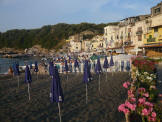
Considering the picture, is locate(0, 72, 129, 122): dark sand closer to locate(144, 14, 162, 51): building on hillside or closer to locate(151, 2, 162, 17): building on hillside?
locate(144, 14, 162, 51): building on hillside

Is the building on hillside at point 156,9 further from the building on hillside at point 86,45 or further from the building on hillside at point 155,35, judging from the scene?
the building on hillside at point 86,45

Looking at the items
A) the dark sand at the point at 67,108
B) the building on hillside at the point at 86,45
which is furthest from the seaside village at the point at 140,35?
the dark sand at the point at 67,108

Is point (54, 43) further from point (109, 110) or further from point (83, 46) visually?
point (109, 110)

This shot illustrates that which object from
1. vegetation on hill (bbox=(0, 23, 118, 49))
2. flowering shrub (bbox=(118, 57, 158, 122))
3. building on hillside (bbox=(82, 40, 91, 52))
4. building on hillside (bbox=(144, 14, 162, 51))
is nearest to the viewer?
flowering shrub (bbox=(118, 57, 158, 122))

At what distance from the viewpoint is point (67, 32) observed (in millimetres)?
113188

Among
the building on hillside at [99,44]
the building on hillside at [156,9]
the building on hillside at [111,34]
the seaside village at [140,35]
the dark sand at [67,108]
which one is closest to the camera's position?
the dark sand at [67,108]

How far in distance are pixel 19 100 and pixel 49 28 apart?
140 metres

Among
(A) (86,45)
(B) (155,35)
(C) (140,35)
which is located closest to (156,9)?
(B) (155,35)

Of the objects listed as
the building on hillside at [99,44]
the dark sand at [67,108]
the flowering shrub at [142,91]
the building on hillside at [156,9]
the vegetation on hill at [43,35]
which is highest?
the vegetation on hill at [43,35]

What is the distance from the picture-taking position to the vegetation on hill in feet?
369

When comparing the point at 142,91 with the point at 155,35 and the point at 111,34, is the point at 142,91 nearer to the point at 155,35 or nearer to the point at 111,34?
the point at 155,35

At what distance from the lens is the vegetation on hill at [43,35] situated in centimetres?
11256

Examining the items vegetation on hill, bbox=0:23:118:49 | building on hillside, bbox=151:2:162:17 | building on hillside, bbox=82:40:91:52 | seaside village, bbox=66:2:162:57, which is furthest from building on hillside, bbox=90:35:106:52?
vegetation on hill, bbox=0:23:118:49

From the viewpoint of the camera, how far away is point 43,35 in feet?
433
